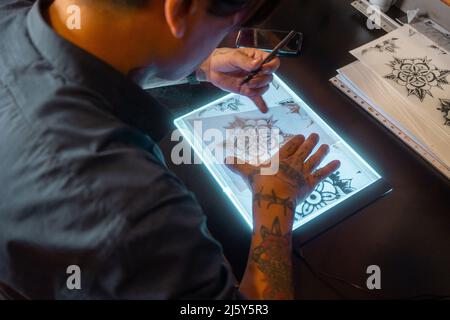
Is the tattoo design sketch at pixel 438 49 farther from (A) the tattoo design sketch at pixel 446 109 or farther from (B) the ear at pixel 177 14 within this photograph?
(B) the ear at pixel 177 14

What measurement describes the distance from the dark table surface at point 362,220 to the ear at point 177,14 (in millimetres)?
323

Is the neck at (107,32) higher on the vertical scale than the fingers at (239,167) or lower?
higher

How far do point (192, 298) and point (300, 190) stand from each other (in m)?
0.33

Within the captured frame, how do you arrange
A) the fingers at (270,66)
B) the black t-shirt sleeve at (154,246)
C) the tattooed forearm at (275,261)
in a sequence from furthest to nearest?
the fingers at (270,66) < the tattooed forearm at (275,261) < the black t-shirt sleeve at (154,246)

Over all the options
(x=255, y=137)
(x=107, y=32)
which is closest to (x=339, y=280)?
(x=255, y=137)

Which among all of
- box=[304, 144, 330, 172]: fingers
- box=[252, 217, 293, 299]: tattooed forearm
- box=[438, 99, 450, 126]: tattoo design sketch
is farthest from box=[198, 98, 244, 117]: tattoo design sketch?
box=[438, 99, 450, 126]: tattoo design sketch

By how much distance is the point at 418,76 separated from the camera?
0.90 m

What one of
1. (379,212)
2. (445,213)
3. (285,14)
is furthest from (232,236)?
(285,14)

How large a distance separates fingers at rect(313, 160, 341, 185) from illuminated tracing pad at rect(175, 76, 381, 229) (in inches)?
0.6

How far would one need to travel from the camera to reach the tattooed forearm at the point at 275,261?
2.04 feet

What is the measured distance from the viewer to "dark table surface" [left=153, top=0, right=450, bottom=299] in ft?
2.14

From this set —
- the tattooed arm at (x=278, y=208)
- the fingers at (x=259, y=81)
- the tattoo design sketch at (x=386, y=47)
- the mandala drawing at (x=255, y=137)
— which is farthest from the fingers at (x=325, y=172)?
the tattoo design sketch at (x=386, y=47)

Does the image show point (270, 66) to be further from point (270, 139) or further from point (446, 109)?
point (446, 109)

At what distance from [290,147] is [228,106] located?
20 centimetres
